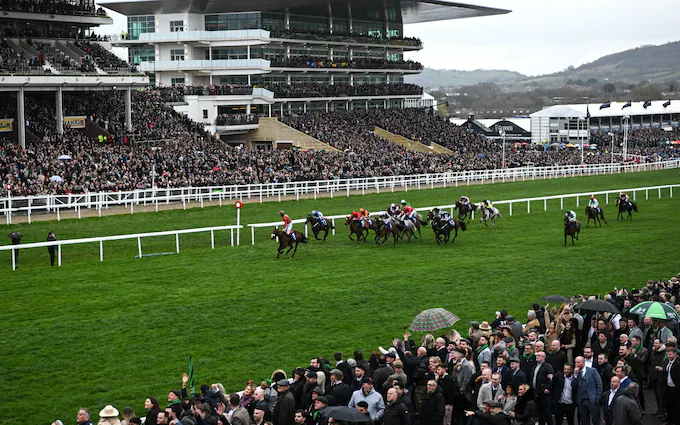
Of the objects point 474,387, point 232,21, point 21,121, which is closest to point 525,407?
point 474,387

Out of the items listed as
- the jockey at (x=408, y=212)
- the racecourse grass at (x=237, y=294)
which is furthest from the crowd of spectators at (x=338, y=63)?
the jockey at (x=408, y=212)

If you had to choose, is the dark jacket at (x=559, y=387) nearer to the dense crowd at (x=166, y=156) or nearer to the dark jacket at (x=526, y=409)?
the dark jacket at (x=526, y=409)

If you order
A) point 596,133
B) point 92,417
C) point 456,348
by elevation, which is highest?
point 596,133

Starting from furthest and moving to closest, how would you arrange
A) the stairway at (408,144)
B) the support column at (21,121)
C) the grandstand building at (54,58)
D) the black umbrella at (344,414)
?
the stairway at (408,144) < the grandstand building at (54,58) < the support column at (21,121) < the black umbrella at (344,414)

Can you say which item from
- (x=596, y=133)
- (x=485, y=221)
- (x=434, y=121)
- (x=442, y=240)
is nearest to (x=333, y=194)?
(x=485, y=221)

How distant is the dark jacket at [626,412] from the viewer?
915cm

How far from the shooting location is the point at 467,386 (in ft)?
33.2

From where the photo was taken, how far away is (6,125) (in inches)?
1486

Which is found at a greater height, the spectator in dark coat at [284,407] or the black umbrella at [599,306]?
the black umbrella at [599,306]

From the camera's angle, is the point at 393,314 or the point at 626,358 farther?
the point at 393,314

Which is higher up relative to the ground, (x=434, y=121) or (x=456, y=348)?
(x=434, y=121)

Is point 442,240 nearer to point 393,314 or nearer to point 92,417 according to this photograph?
point 393,314

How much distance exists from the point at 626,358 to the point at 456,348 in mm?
2148

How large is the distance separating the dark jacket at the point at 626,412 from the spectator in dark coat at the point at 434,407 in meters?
1.73
